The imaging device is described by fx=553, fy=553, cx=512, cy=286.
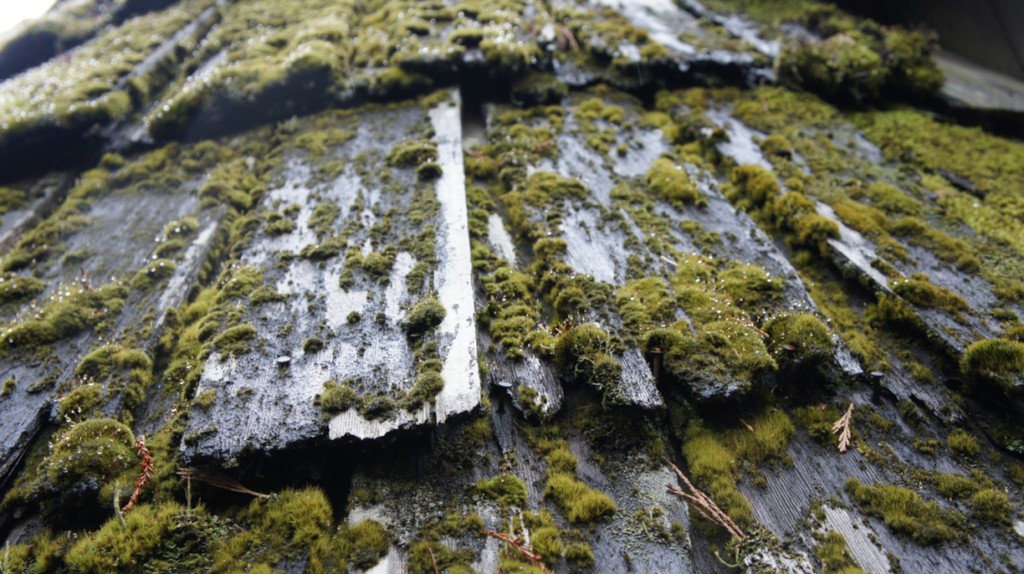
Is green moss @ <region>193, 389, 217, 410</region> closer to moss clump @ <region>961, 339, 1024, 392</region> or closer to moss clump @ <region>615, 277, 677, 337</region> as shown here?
moss clump @ <region>615, 277, 677, 337</region>

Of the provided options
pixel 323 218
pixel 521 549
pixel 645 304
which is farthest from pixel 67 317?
pixel 645 304

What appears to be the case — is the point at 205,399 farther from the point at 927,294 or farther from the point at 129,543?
the point at 927,294

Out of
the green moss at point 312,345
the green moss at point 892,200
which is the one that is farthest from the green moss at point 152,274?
the green moss at point 892,200

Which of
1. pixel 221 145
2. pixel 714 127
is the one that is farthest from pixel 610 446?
pixel 221 145

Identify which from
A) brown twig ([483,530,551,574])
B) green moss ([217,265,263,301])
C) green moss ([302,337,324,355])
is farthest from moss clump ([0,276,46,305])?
brown twig ([483,530,551,574])

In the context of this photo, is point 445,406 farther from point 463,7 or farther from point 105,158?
point 463,7

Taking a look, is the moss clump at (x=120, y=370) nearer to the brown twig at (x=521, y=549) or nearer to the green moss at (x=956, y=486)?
the brown twig at (x=521, y=549)

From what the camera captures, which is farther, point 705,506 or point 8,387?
point 8,387

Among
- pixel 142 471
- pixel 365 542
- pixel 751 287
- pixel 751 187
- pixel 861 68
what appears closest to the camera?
pixel 365 542
